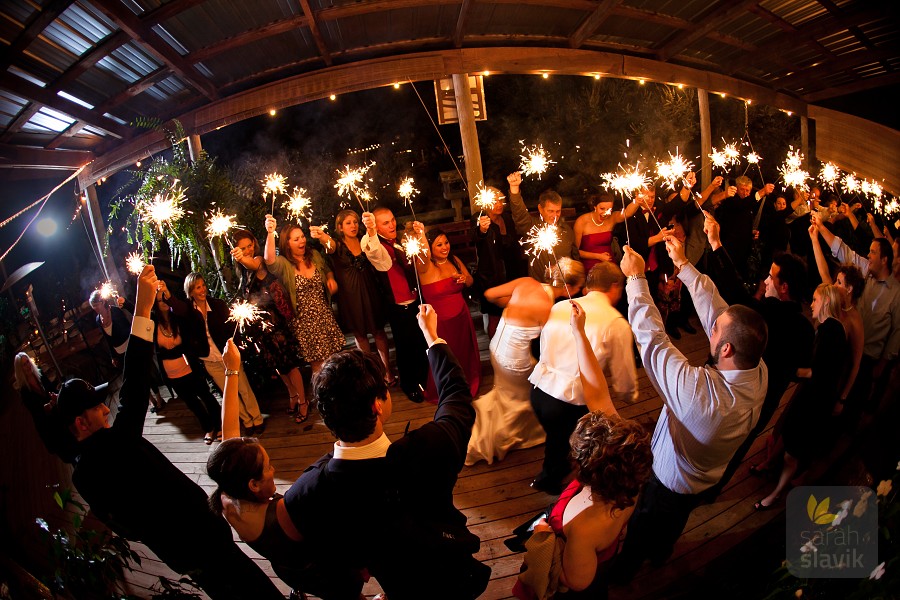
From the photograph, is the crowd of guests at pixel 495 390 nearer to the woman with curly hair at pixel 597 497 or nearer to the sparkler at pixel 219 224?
the woman with curly hair at pixel 597 497

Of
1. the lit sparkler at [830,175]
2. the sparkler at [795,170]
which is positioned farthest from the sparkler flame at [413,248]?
the lit sparkler at [830,175]

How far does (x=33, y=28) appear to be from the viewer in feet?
11.5

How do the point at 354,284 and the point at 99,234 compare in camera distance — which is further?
the point at 99,234

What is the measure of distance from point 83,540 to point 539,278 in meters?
4.49

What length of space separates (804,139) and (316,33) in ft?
37.5

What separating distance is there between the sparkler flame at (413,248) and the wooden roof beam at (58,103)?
410cm

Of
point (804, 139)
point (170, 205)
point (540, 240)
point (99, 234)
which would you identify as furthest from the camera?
point (804, 139)

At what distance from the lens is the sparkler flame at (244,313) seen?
4.33 metres

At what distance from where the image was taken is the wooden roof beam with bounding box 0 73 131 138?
4.07 metres

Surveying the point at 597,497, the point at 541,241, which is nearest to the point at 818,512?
the point at 597,497

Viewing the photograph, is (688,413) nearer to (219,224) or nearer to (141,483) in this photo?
(141,483)

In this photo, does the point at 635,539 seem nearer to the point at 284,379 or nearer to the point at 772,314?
the point at 772,314

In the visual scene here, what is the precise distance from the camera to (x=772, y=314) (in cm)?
312

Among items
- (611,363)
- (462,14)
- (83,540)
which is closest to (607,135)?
(462,14)
